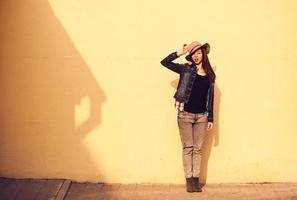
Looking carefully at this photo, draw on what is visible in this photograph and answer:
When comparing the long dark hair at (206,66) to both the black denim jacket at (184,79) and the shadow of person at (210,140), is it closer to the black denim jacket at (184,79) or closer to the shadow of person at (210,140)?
the black denim jacket at (184,79)

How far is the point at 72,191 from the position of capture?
791cm

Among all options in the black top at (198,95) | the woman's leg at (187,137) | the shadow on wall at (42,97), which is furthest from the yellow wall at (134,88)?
the black top at (198,95)

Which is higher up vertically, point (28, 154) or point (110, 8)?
point (110, 8)

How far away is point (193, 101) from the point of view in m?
7.63

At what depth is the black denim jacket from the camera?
7555mm

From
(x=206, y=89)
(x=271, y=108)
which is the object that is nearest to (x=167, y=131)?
(x=206, y=89)

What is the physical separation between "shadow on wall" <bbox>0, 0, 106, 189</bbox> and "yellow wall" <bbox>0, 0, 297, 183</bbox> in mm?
15

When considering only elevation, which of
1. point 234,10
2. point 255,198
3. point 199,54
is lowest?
point 255,198

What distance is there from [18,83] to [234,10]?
328 centimetres

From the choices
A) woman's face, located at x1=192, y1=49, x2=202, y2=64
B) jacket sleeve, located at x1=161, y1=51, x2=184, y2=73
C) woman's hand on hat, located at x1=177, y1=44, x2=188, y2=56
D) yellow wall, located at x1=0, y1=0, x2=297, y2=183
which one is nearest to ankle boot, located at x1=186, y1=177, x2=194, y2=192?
yellow wall, located at x1=0, y1=0, x2=297, y2=183

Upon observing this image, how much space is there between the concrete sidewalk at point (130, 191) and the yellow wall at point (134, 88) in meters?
0.13

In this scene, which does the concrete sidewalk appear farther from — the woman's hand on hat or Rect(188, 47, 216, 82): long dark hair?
the woman's hand on hat

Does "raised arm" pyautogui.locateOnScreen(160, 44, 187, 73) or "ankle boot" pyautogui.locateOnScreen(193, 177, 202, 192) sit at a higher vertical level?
"raised arm" pyautogui.locateOnScreen(160, 44, 187, 73)

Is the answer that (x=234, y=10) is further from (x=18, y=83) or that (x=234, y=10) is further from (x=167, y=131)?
(x=18, y=83)
